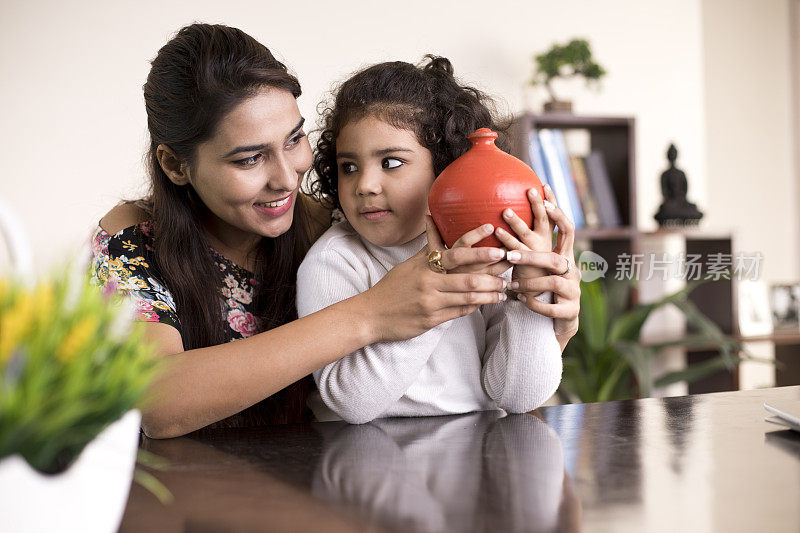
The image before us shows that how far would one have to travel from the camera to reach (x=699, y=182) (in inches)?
153

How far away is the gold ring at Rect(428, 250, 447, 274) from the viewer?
4.04ft

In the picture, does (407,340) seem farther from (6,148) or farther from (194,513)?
(6,148)

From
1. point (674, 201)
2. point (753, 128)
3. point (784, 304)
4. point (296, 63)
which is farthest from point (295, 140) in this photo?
point (753, 128)

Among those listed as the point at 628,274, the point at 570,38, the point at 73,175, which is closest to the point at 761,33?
the point at 570,38

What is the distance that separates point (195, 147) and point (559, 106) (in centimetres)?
225

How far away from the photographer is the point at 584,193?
3.43 meters

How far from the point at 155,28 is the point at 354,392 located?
91.6 inches

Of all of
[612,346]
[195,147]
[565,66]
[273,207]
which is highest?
[565,66]

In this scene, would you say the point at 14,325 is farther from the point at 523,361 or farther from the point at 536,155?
the point at 536,155

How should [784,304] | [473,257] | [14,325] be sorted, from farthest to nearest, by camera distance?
[784,304], [473,257], [14,325]

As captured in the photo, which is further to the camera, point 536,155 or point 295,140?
point 536,155

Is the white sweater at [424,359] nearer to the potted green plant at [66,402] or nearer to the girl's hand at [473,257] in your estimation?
the girl's hand at [473,257]

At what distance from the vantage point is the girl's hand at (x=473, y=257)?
1.17 meters

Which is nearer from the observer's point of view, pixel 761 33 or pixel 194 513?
pixel 194 513
